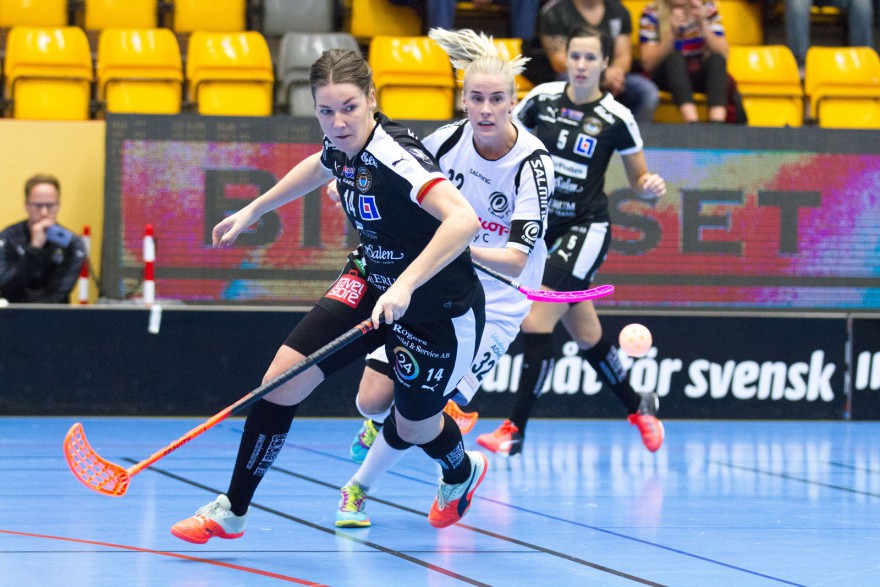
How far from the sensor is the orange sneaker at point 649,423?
624 centimetres

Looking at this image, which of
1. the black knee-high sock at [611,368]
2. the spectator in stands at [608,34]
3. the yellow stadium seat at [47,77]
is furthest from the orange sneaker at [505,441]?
the yellow stadium seat at [47,77]

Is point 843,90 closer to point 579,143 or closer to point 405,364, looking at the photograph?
point 579,143

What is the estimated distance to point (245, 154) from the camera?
8.04m

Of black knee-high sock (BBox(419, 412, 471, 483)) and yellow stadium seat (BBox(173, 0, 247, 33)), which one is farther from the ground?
yellow stadium seat (BBox(173, 0, 247, 33))

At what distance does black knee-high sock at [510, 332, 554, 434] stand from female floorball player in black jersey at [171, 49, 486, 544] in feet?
5.92

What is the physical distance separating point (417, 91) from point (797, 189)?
102 inches

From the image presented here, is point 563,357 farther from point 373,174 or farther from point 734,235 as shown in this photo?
point 373,174

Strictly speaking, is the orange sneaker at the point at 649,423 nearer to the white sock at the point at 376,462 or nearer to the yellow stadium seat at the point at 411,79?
the white sock at the point at 376,462

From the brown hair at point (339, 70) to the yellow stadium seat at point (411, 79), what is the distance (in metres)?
5.08

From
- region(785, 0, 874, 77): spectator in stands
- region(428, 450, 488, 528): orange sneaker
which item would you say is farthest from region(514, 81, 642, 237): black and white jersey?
region(785, 0, 874, 77): spectator in stands

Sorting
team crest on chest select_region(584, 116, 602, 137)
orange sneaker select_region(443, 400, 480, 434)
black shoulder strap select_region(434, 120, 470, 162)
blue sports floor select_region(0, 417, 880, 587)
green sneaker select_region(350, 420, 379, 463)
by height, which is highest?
team crest on chest select_region(584, 116, 602, 137)

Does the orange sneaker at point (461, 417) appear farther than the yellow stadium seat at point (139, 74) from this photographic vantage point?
No

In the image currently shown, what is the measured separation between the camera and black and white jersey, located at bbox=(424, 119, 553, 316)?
4.55 meters

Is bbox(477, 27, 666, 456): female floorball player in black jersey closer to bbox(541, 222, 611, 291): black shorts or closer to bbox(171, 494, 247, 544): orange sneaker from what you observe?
bbox(541, 222, 611, 291): black shorts
